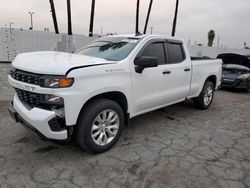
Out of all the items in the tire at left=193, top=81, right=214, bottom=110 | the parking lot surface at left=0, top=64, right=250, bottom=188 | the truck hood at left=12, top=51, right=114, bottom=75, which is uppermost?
the truck hood at left=12, top=51, right=114, bottom=75

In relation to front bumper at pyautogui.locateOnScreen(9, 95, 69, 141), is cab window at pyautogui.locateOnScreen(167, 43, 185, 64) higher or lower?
higher

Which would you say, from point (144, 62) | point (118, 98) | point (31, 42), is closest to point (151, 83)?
point (144, 62)

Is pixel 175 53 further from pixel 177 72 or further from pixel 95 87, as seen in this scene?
pixel 95 87

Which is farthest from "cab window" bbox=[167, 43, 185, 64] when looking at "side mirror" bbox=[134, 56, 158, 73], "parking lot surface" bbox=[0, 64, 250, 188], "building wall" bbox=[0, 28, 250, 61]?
"building wall" bbox=[0, 28, 250, 61]

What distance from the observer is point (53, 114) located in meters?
3.08

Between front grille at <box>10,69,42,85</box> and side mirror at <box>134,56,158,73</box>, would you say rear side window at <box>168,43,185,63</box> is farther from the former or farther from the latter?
front grille at <box>10,69,42,85</box>

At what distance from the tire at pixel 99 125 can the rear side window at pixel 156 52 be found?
131cm

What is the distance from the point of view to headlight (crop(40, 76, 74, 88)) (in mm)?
3033

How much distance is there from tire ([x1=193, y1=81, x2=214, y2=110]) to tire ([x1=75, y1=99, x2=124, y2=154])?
125 inches

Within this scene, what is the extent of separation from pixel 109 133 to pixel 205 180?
1.54 meters

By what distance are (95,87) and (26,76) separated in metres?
0.96

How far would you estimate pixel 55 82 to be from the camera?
9.99 feet

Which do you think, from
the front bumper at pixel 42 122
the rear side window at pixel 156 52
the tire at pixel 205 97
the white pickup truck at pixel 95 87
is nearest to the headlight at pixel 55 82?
the white pickup truck at pixel 95 87

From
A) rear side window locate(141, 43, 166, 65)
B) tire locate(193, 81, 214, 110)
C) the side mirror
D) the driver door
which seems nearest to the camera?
the side mirror
